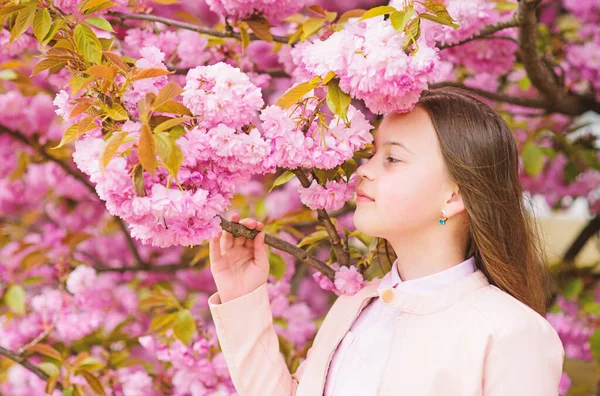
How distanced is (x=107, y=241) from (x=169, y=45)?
155 centimetres

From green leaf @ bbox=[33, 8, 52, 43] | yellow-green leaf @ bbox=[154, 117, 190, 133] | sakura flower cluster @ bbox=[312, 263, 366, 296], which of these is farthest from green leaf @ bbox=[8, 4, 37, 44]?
sakura flower cluster @ bbox=[312, 263, 366, 296]

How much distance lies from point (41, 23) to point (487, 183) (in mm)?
911

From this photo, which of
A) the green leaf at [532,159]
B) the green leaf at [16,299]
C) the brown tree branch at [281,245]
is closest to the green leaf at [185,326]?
the brown tree branch at [281,245]

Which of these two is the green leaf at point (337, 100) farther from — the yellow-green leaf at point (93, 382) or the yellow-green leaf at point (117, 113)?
the yellow-green leaf at point (93, 382)

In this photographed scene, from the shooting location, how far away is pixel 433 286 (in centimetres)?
128

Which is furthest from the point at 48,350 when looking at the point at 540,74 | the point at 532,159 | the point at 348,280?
the point at 532,159

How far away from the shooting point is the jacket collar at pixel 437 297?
4.02 feet

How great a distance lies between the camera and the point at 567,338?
7.88 ft

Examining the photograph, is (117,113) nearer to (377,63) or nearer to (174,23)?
(377,63)

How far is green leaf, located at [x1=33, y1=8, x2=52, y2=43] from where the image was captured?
3.89ft

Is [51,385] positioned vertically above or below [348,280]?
below

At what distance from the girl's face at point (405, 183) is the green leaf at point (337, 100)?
0.22 meters

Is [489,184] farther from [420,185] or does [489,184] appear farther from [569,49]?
[569,49]

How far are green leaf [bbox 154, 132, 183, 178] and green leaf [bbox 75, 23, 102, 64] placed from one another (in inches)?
12.7
